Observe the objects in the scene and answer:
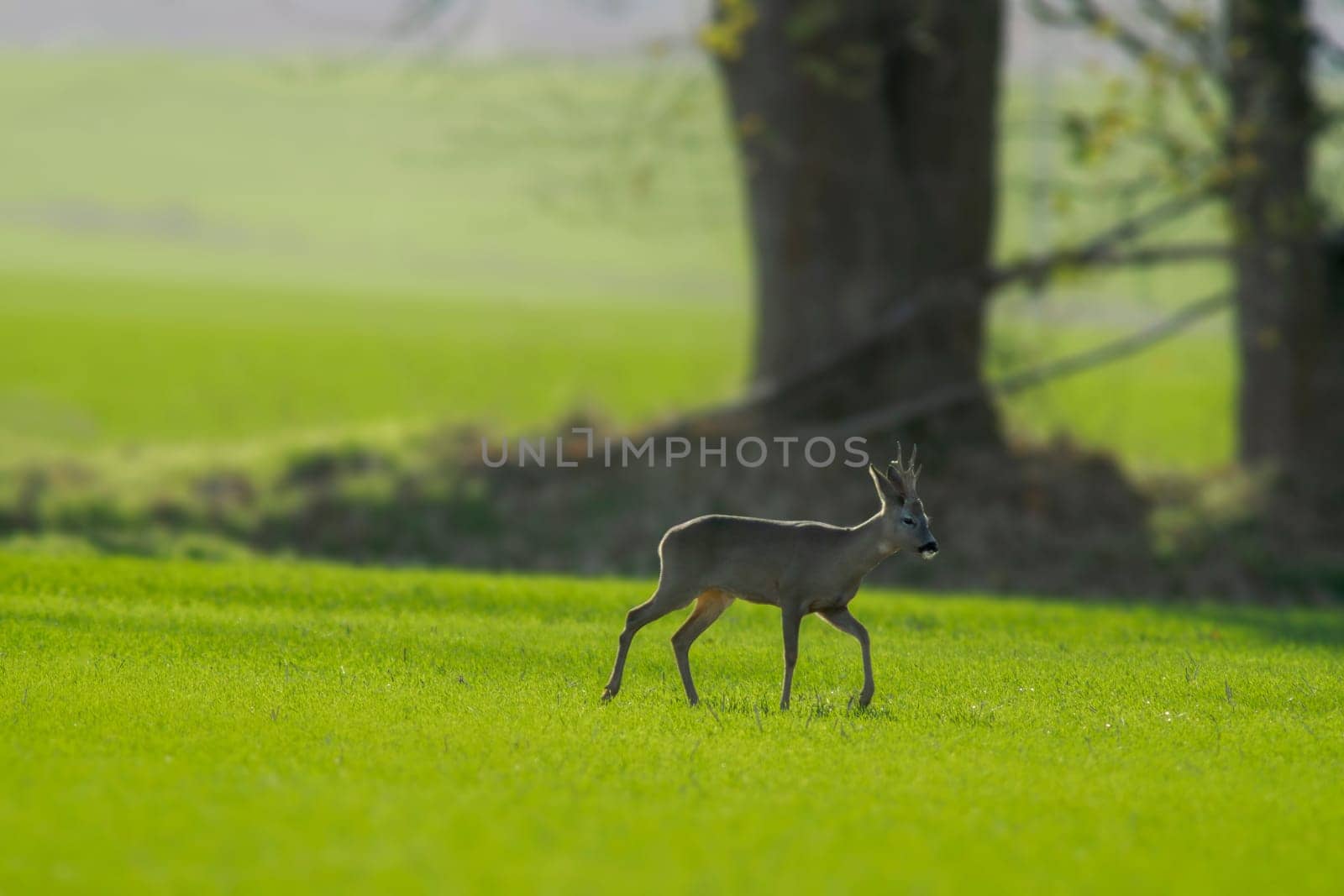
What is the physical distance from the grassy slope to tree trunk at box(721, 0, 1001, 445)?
971 cm

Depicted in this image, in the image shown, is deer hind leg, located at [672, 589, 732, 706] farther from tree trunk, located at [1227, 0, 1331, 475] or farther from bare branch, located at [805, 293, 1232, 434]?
tree trunk, located at [1227, 0, 1331, 475]

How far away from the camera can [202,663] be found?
8922 mm

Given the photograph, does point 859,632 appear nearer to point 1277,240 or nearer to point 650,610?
point 650,610

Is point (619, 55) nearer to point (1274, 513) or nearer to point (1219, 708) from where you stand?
point (1274, 513)

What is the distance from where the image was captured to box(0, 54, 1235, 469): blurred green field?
22281 millimetres

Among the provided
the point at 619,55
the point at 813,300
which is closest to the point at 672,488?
the point at 813,300

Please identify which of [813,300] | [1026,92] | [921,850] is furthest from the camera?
[1026,92]

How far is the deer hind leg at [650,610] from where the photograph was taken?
8.17 meters

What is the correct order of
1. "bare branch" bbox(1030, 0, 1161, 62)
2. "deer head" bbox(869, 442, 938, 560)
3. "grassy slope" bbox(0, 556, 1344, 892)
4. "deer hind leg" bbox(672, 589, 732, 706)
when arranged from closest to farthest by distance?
"grassy slope" bbox(0, 556, 1344, 892), "deer head" bbox(869, 442, 938, 560), "deer hind leg" bbox(672, 589, 732, 706), "bare branch" bbox(1030, 0, 1161, 62)

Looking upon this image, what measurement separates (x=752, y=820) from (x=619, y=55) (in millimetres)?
16272

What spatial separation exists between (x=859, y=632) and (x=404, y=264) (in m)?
92.0

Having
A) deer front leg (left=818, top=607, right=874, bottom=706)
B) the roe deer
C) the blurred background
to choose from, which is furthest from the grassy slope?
the blurred background

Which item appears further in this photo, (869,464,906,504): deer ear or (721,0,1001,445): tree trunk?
(721,0,1001,445): tree trunk

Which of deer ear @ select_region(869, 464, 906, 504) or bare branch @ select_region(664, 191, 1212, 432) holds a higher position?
bare branch @ select_region(664, 191, 1212, 432)
